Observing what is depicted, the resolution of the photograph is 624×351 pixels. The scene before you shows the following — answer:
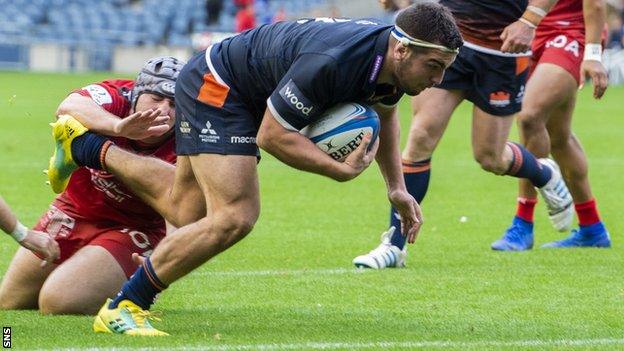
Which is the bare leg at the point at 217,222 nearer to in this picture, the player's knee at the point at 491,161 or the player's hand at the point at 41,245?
the player's hand at the point at 41,245

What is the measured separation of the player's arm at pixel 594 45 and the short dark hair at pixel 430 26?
2.90 metres

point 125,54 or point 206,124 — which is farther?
point 125,54

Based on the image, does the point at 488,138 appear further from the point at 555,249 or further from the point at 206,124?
the point at 206,124

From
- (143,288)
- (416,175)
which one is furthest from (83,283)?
(416,175)

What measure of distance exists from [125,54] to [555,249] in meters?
29.9

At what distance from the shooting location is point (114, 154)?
6.69m

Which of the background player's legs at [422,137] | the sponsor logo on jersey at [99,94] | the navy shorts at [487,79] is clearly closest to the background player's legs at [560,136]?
the navy shorts at [487,79]

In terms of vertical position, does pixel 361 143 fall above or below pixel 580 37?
above

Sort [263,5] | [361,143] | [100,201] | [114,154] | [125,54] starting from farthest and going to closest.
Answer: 1. [263,5]
2. [125,54]
3. [100,201]
4. [114,154]
5. [361,143]

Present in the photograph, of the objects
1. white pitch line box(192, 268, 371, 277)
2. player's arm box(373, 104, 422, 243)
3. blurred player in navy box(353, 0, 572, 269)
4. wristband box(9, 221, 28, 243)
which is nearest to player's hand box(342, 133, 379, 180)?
player's arm box(373, 104, 422, 243)

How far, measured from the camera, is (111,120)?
6609mm

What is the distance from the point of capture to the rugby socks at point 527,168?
8898 mm

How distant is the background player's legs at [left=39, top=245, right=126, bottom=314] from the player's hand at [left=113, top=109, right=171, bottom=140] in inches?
29.4

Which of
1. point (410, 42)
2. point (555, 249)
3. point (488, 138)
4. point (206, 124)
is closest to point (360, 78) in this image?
point (410, 42)
